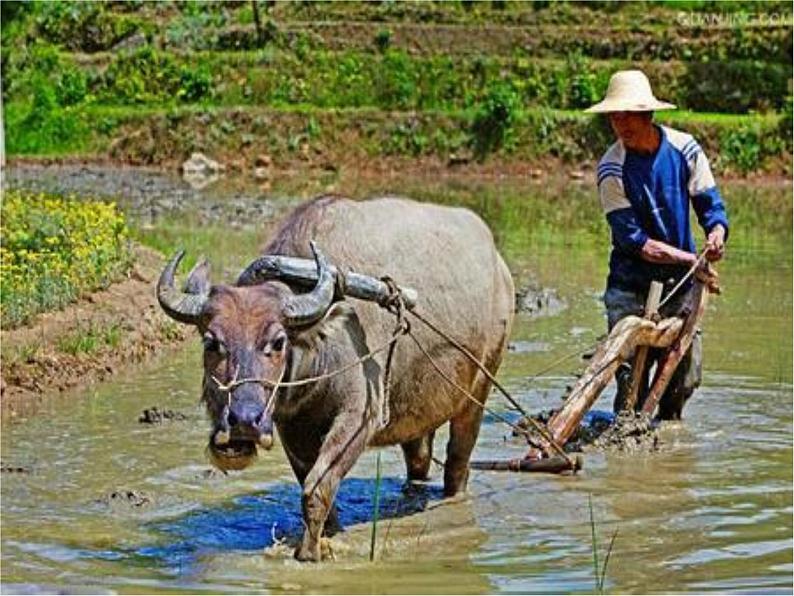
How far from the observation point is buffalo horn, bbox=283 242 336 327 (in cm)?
530

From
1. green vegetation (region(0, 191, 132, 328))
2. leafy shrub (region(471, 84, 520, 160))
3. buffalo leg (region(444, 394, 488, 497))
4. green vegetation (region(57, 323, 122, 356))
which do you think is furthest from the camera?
leafy shrub (region(471, 84, 520, 160))

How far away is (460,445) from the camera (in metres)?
6.85

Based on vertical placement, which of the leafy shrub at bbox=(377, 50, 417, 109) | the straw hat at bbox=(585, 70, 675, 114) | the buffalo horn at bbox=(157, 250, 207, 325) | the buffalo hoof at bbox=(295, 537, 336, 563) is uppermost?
the straw hat at bbox=(585, 70, 675, 114)

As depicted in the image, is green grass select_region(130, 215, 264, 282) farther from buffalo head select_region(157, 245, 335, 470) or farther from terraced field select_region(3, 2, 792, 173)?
terraced field select_region(3, 2, 792, 173)

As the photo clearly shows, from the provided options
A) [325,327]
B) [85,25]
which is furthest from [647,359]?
[85,25]

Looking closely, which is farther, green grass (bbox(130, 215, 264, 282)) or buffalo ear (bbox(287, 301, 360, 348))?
green grass (bbox(130, 215, 264, 282))

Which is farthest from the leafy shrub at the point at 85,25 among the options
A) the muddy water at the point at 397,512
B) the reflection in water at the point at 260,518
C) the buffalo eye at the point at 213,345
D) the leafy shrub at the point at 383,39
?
the buffalo eye at the point at 213,345

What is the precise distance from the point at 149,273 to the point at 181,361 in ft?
6.87

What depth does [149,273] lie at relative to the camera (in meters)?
12.0

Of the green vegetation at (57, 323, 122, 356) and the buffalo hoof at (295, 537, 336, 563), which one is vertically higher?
the buffalo hoof at (295, 537, 336, 563)

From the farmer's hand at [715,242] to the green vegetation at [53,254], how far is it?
4.16 metres

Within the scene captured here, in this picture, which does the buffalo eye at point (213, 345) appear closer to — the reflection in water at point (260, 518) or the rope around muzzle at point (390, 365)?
the rope around muzzle at point (390, 365)

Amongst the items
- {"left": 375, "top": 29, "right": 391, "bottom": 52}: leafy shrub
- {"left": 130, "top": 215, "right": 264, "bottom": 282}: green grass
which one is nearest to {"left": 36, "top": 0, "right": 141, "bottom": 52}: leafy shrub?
{"left": 375, "top": 29, "right": 391, "bottom": 52}: leafy shrub

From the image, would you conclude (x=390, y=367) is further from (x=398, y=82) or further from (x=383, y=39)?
(x=383, y=39)
